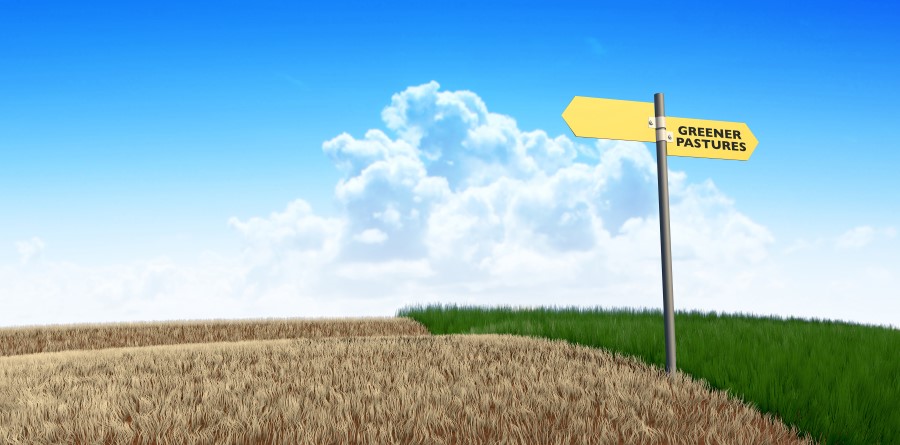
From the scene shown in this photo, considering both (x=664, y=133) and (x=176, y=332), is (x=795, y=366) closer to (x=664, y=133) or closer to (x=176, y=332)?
(x=664, y=133)

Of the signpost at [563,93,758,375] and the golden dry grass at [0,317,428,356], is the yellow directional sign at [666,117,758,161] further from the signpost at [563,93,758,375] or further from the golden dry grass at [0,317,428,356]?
the golden dry grass at [0,317,428,356]

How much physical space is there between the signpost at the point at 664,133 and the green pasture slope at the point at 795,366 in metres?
0.94

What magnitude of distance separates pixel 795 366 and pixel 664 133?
10.0ft

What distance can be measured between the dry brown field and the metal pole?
0.42m

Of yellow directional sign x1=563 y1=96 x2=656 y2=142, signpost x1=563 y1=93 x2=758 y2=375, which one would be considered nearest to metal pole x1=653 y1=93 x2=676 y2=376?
signpost x1=563 y1=93 x2=758 y2=375

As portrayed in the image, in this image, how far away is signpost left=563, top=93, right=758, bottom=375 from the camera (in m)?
7.29

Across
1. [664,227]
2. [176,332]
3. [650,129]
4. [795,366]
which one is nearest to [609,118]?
[650,129]

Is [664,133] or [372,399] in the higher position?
[664,133]

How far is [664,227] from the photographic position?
23.8 feet

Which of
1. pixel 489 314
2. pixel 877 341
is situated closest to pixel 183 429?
pixel 877 341

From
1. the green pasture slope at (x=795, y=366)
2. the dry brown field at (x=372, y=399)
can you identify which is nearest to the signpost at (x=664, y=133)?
the green pasture slope at (x=795, y=366)

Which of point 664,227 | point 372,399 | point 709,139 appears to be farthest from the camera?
point 709,139

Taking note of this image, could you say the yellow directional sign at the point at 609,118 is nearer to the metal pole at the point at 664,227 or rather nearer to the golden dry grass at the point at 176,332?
the metal pole at the point at 664,227

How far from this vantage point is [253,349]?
985 centimetres
